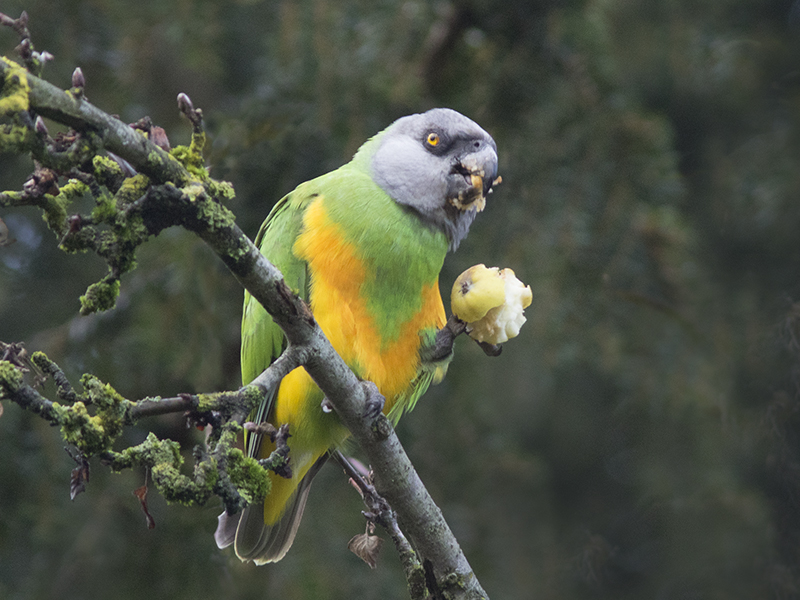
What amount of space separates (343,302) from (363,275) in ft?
0.32

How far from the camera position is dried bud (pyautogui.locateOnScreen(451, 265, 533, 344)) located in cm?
173

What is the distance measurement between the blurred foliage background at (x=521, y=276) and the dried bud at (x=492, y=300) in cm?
101

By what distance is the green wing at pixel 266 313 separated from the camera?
1988mm

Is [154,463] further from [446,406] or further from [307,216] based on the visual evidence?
[446,406]

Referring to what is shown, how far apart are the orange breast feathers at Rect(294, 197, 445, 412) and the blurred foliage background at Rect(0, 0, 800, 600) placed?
79 centimetres

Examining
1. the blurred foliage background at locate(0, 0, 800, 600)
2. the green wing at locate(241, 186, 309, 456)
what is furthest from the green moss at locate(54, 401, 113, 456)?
the blurred foliage background at locate(0, 0, 800, 600)

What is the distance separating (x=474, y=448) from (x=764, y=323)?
1407mm

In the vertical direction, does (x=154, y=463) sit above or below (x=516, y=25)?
below

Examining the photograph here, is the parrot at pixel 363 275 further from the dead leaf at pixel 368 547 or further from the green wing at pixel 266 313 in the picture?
the dead leaf at pixel 368 547

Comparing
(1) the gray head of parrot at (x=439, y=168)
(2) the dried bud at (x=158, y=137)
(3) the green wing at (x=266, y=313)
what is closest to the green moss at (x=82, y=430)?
(2) the dried bud at (x=158, y=137)

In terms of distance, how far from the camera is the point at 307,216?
2.06 meters

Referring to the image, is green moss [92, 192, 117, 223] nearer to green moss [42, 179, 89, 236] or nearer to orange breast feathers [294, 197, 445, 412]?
green moss [42, 179, 89, 236]

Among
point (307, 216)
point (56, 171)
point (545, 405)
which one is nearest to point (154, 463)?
point (56, 171)

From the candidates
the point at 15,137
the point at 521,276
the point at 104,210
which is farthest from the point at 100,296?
the point at 521,276
